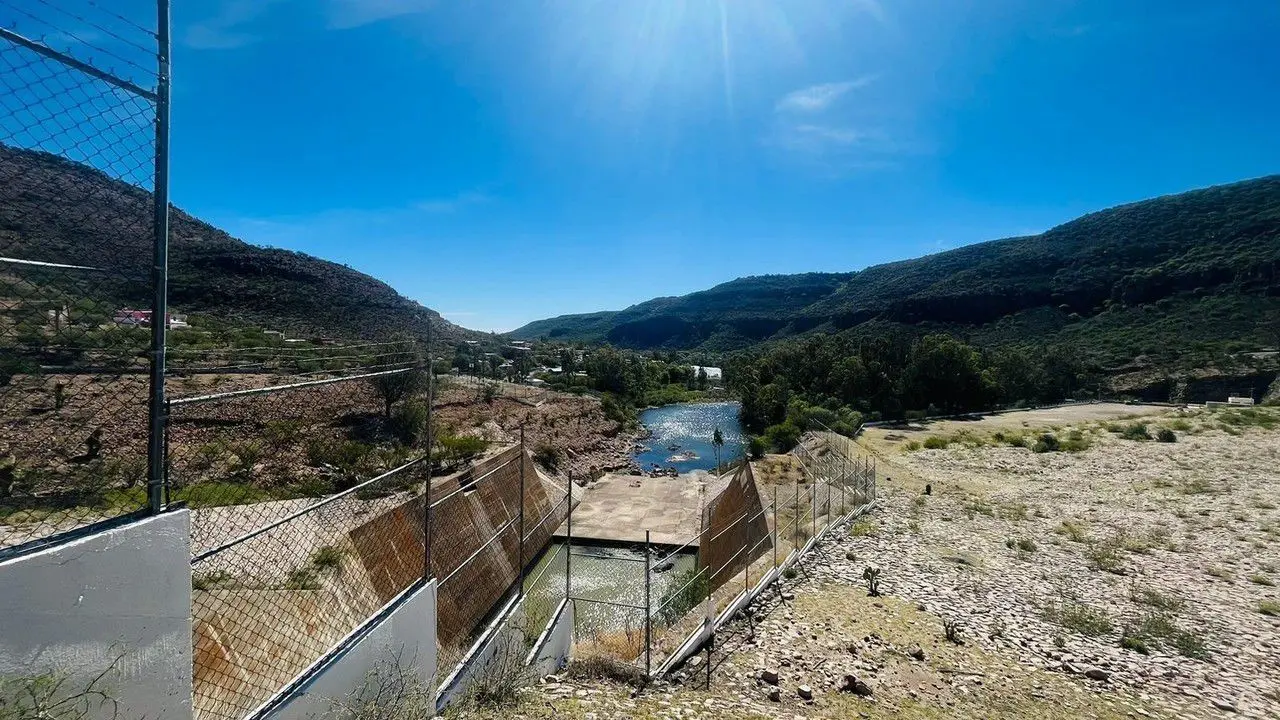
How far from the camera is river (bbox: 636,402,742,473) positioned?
Answer: 3686 centimetres

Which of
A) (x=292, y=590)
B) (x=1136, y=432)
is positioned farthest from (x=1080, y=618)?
(x=1136, y=432)

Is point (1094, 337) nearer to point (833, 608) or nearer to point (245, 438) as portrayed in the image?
point (833, 608)

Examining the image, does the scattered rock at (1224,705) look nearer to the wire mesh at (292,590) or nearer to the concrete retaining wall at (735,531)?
the concrete retaining wall at (735,531)

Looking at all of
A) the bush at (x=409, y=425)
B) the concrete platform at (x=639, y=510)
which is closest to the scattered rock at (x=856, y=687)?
the bush at (x=409, y=425)

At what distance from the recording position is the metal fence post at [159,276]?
3.32 metres

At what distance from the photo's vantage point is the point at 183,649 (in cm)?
341

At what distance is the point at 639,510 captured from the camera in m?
20.4

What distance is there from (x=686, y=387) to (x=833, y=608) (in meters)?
72.7

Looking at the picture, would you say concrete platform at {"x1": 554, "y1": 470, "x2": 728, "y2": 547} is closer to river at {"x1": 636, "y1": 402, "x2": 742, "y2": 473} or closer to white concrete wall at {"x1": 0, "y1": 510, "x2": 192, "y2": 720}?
river at {"x1": 636, "y1": 402, "x2": 742, "y2": 473}

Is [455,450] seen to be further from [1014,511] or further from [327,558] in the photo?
[1014,511]

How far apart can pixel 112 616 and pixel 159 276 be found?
1.84 m

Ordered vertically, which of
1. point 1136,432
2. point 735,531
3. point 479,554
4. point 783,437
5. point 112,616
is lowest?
point 783,437

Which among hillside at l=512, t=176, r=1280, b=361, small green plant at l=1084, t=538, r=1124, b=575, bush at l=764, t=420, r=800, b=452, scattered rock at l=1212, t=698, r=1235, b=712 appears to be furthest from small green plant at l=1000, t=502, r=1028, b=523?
hillside at l=512, t=176, r=1280, b=361

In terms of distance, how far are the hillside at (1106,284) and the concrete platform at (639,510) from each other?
178 feet
